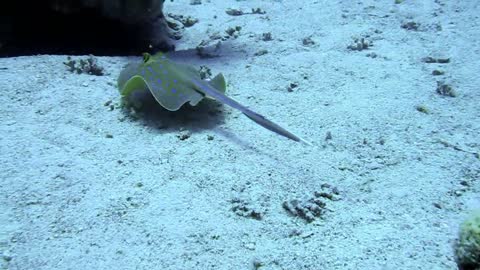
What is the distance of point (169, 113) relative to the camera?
15.8ft

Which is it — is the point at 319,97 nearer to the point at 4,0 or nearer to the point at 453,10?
the point at 453,10

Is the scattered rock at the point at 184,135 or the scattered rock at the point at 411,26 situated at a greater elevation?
the scattered rock at the point at 411,26

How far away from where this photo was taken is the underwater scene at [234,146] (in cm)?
287

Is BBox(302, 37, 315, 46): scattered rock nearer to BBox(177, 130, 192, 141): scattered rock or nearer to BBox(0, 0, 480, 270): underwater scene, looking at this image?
BBox(0, 0, 480, 270): underwater scene

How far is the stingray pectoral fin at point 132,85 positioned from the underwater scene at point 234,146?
0.09ft

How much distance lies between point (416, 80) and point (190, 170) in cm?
391

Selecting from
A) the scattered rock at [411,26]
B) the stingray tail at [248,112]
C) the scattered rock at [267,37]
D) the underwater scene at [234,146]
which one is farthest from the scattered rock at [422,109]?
the scattered rock at [267,37]

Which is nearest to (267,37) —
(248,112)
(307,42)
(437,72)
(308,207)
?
(307,42)

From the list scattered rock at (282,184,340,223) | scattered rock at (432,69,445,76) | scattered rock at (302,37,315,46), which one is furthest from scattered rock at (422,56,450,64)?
scattered rock at (282,184,340,223)

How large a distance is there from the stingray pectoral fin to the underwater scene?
0.03 metres

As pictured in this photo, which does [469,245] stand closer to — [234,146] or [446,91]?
[234,146]

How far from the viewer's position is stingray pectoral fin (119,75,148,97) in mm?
4453

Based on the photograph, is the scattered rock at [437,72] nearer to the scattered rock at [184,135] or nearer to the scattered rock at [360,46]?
the scattered rock at [360,46]

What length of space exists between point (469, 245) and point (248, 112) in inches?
86.5
